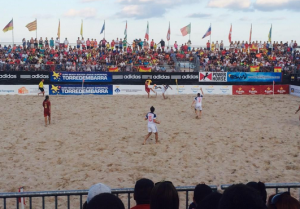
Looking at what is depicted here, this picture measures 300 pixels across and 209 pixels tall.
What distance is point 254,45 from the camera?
3253 cm

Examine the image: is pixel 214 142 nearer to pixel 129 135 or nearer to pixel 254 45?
pixel 129 135

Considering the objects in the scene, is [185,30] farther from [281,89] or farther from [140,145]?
[140,145]

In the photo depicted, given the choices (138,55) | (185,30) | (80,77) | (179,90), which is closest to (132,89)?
(179,90)

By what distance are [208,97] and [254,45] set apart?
37.9ft

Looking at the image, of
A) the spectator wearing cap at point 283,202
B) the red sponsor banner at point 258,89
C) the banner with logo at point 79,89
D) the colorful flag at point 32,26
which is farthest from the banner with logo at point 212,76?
the spectator wearing cap at point 283,202

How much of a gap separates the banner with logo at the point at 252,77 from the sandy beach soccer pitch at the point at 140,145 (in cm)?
571

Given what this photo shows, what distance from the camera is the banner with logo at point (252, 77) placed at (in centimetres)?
2653

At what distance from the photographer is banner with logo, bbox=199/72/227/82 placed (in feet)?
85.7

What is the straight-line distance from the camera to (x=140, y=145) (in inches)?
498

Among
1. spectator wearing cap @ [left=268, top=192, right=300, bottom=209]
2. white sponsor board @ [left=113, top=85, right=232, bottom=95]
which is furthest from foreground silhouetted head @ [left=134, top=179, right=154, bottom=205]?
white sponsor board @ [left=113, top=85, right=232, bottom=95]

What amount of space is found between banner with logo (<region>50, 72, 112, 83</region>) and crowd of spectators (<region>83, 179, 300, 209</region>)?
73.9 ft

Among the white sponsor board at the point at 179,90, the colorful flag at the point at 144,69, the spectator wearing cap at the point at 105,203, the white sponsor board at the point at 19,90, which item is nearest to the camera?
the spectator wearing cap at the point at 105,203

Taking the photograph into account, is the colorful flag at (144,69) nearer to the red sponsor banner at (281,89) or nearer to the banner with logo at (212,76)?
the banner with logo at (212,76)

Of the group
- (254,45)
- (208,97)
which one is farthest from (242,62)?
(208,97)
